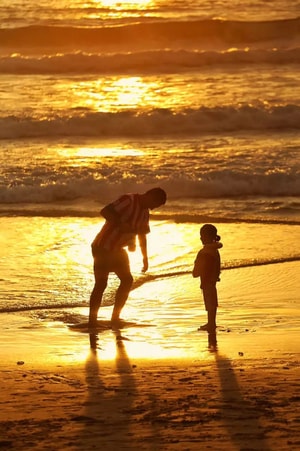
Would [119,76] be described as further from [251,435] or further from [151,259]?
[251,435]

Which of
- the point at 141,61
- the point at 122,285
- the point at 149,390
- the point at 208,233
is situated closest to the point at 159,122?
the point at 141,61

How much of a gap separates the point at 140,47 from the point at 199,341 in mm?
25940

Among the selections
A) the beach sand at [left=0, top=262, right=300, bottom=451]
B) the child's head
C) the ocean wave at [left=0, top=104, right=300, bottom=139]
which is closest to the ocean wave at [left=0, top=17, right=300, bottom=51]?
the ocean wave at [left=0, top=104, right=300, bottom=139]

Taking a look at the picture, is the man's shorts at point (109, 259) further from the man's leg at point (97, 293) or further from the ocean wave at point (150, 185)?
the ocean wave at point (150, 185)

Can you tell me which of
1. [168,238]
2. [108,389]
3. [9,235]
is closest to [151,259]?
[168,238]

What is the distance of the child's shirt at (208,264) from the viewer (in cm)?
900

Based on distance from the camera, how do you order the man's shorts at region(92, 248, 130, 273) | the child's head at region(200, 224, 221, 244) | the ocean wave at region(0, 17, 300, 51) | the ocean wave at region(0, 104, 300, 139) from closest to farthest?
the child's head at region(200, 224, 221, 244) → the man's shorts at region(92, 248, 130, 273) → the ocean wave at region(0, 104, 300, 139) → the ocean wave at region(0, 17, 300, 51)

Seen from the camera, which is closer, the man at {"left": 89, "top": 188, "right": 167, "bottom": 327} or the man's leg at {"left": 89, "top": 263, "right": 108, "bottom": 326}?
the man at {"left": 89, "top": 188, "right": 167, "bottom": 327}

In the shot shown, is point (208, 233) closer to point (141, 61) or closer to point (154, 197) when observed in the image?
point (154, 197)

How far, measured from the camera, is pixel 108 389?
7.30 m

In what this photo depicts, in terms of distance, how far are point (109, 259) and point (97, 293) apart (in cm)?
32

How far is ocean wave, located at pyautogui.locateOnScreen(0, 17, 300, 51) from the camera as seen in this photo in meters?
35.0

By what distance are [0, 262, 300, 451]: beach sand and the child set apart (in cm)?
24

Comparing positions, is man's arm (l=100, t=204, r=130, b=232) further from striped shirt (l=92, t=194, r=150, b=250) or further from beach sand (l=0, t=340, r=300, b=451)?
beach sand (l=0, t=340, r=300, b=451)
